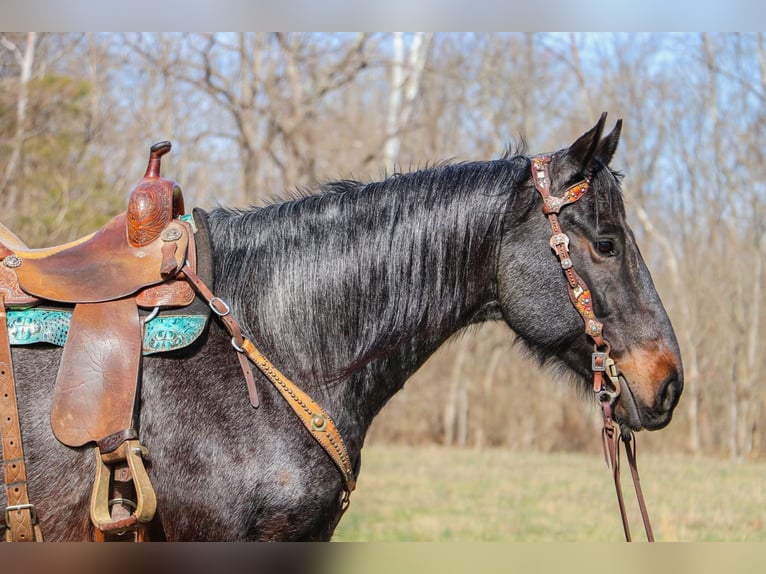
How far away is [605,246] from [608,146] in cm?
38

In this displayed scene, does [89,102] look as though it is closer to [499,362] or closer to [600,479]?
[499,362]

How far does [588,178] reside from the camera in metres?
2.48

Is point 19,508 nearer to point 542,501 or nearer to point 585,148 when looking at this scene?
point 585,148

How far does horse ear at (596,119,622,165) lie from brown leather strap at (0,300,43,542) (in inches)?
81.1

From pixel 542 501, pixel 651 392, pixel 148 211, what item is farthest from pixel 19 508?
pixel 542 501

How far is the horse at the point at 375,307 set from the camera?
2188mm

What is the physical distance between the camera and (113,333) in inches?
85.4

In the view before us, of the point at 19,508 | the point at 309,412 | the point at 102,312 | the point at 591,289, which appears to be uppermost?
the point at 591,289

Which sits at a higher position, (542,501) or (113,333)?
(113,333)

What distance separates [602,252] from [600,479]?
25.3 feet

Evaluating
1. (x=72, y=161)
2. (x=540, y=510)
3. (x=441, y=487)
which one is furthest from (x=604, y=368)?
(x=72, y=161)

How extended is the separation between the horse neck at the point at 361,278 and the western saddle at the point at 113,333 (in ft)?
0.42

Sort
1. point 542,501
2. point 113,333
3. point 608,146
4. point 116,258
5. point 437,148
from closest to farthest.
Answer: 1. point 113,333
2. point 116,258
3. point 608,146
4. point 542,501
5. point 437,148

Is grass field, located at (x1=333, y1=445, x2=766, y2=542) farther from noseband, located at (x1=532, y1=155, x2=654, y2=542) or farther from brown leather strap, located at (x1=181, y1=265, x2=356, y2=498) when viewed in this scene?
brown leather strap, located at (x1=181, y1=265, x2=356, y2=498)
